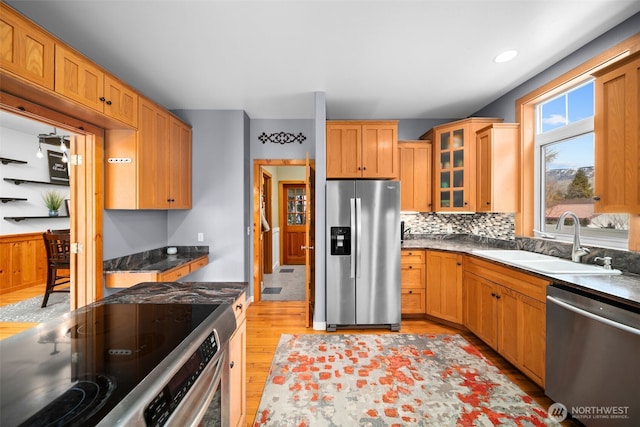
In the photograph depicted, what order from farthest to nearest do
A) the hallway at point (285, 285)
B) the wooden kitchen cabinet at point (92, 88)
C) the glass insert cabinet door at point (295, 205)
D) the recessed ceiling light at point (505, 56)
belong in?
A: the glass insert cabinet door at point (295, 205)
the hallway at point (285, 285)
the recessed ceiling light at point (505, 56)
the wooden kitchen cabinet at point (92, 88)

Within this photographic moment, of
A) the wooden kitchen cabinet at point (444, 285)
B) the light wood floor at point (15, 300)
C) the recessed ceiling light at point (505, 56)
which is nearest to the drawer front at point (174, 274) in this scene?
the light wood floor at point (15, 300)

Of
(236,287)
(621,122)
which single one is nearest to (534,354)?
(621,122)

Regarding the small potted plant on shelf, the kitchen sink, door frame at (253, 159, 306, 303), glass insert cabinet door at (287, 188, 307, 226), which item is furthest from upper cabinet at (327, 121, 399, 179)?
glass insert cabinet door at (287, 188, 307, 226)

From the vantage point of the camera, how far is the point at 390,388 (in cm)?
207

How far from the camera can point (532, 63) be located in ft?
8.28

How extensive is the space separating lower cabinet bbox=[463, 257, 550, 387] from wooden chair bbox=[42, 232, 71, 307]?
12.5 feet

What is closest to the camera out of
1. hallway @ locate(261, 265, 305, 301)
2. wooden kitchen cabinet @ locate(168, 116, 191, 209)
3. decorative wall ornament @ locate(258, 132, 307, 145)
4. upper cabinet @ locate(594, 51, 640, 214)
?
upper cabinet @ locate(594, 51, 640, 214)

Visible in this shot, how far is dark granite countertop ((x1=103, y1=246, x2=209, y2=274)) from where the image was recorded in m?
2.54

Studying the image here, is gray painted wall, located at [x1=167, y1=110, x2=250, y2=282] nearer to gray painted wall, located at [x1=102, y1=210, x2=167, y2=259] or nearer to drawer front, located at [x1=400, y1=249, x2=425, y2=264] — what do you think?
gray painted wall, located at [x1=102, y1=210, x2=167, y2=259]

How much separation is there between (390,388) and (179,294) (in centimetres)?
169

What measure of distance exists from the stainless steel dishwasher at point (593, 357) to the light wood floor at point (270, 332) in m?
0.35

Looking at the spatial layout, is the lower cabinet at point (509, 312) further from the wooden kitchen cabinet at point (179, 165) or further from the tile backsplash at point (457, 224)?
the wooden kitchen cabinet at point (179, 165)

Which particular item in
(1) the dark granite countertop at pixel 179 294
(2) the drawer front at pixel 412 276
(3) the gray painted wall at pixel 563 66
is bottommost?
(2) the drawer front at pixel 412 276

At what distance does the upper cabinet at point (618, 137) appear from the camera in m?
Result: 1.63
